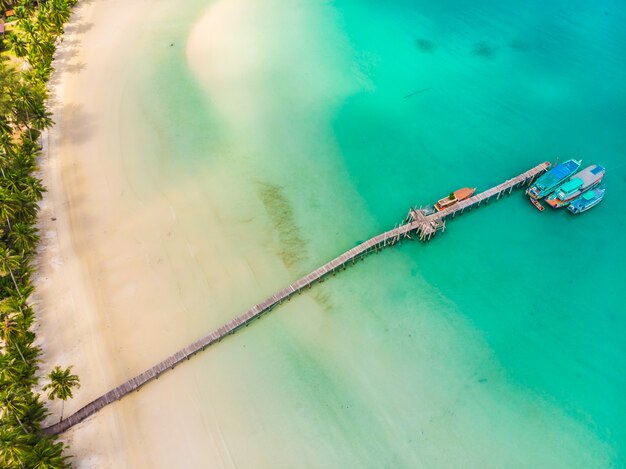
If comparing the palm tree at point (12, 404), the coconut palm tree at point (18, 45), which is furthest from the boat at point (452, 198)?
the coconut palm tree at point (18, 45)

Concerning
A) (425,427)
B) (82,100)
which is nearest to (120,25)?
(82,100)

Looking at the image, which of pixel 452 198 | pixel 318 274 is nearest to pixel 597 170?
pixel 452 198

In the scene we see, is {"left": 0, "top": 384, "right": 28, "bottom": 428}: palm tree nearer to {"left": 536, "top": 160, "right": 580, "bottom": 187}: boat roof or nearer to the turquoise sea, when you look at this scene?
the turquoise sea

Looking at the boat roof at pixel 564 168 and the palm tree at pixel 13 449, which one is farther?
the boat roof at pixel 564 168

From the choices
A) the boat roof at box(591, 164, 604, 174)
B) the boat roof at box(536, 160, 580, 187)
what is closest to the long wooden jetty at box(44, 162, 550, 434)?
the boat roof at box(536, 160, 580, 187)

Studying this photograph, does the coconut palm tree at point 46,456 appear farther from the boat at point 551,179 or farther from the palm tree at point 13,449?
the boat at point 551,179

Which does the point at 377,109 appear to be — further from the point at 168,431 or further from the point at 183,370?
the point at 168,431
